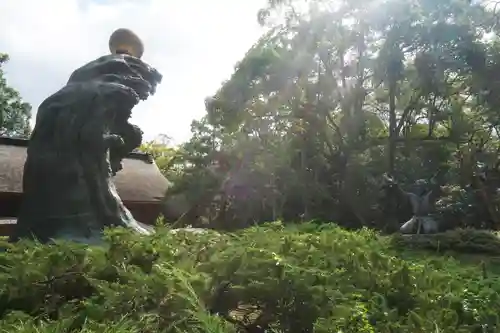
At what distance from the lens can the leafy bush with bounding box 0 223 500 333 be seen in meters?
2.14

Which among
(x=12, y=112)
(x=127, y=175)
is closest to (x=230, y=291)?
(x=127, y=175)

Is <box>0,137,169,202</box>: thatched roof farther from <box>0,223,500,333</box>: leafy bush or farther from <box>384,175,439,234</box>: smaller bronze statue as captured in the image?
<box>0,223,500,333</box>: leafy bush

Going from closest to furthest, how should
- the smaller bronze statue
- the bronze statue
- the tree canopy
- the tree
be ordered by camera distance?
the bronze statue
the smaller bronze statue
the tree canopy
the tree

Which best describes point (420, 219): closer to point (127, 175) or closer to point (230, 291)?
point (127, 175)

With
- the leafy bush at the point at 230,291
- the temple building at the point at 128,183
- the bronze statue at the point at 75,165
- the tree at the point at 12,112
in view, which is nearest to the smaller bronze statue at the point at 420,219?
the temple building at the point at 128,183

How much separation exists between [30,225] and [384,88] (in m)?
16.3

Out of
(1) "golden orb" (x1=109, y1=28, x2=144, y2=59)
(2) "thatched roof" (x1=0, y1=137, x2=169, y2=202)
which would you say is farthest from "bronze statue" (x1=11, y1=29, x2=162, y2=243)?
(2) "thatched roof" (x1=0, y1=137, x2=169, y2=202)

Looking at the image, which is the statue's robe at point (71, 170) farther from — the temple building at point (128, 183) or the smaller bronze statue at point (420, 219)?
the smaller bronze statue at point (420, 219)

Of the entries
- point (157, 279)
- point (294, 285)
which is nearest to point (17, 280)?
point (157, 279)

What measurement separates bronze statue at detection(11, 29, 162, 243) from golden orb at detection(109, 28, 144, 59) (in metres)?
0.62

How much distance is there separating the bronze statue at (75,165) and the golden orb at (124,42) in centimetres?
62

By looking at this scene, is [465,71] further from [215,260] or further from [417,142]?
[215,260]

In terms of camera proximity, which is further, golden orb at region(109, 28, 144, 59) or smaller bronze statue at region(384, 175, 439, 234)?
smaller bronze statue at region(384, 175, 439, 234)

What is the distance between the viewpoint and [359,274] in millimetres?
2666
